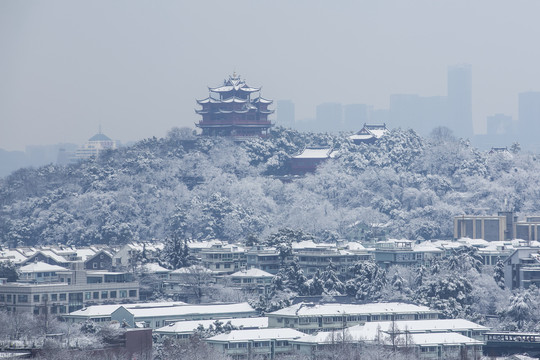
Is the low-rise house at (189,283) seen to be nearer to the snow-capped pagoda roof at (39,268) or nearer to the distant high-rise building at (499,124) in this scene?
the snow-capped pagoda roof at (39,268)

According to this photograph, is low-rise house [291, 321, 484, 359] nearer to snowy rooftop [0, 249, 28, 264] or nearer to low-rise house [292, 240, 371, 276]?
low-rise house [292, 240, 371, 276]

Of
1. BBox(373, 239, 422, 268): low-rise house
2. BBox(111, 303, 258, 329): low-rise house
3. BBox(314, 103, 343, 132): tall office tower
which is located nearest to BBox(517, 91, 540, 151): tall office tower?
BBox(314, 103, 343, 132): tall office tower

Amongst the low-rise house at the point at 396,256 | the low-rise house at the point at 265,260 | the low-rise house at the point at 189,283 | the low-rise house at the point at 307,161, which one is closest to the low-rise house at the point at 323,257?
the low-rise house at the point at 396,256

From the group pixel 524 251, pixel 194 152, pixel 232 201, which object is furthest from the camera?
pixel 194 152

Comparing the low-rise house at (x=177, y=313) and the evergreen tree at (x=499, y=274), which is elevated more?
the evergreen tree at (x=499, y=274)

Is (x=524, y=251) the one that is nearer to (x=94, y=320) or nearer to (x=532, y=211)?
(x=94, y=320)

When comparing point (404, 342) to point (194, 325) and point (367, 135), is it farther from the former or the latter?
point (367, 135)

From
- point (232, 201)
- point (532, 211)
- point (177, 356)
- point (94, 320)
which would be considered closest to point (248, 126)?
point (232, 201)
